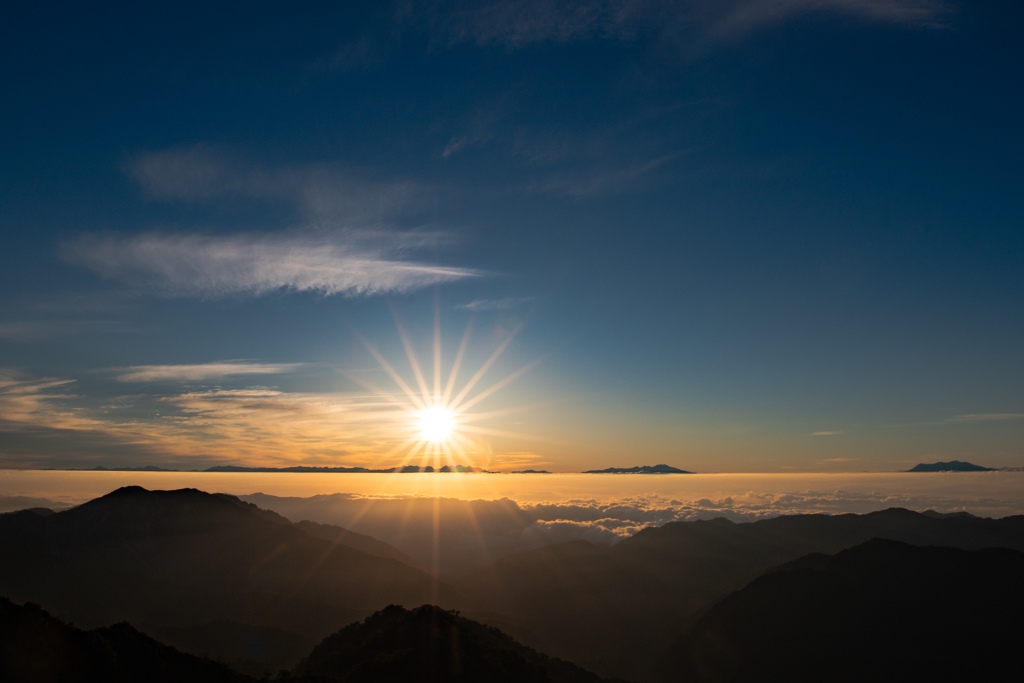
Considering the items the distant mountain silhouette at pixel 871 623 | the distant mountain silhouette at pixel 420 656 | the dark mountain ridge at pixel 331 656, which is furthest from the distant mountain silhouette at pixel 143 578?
the distant mountain silhouette at pixel 871 623

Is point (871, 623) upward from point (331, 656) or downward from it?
downward

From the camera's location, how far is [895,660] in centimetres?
11475

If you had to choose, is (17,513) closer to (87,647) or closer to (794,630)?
(87,647)

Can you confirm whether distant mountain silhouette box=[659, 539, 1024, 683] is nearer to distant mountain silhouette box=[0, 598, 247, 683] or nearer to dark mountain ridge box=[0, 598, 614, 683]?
dark mountain ridge box=[0, 598, 614, 683]

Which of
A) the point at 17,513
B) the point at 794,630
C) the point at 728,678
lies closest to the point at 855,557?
the point at 794,630

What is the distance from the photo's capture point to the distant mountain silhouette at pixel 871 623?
371 ft

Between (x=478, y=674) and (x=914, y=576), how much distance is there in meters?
127

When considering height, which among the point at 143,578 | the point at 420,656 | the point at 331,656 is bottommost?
the point at 143,578

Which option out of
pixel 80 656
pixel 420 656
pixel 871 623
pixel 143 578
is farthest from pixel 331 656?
pixel 871 623

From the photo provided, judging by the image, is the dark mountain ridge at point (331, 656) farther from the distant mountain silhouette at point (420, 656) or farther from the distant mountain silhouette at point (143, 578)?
the distant mountain silhouette at point (143, 578)

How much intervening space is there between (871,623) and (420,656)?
11447 centimetres

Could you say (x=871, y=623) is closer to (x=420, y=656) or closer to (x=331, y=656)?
(x=420, y=656)

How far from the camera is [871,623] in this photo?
127 m

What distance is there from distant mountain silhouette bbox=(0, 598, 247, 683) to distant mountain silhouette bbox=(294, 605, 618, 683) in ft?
64.7
